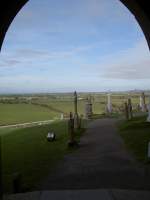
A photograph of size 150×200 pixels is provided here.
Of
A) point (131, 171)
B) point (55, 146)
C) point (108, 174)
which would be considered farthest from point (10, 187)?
point (55, 146)

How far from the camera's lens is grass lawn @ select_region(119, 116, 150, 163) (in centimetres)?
1340

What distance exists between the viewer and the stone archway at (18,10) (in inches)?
234

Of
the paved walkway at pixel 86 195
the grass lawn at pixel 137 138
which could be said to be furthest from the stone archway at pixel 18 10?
the grass lawn at pixel 137 138

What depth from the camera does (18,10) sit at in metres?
6.21

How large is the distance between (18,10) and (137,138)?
37.4 ft

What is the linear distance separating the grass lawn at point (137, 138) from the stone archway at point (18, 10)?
6.19 metres

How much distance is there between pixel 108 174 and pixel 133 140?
6.57 metres

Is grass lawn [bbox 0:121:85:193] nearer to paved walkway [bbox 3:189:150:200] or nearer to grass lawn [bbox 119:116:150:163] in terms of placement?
paved walkway [bbox 3:189:150:200]

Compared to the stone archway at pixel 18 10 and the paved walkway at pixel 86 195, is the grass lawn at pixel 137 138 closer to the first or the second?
the paved walkway at pixel 86 195

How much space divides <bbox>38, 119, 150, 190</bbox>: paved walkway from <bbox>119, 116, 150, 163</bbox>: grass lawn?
30 cm

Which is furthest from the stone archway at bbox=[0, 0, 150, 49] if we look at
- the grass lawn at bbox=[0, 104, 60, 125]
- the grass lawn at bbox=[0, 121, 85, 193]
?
the grass lawn at bbox=[0, 104, 60, 125]

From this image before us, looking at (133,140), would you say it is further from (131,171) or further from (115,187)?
(115,187)

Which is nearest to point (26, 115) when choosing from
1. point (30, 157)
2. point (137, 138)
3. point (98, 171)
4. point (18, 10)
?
point (137, 138)

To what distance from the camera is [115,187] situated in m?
8.70
